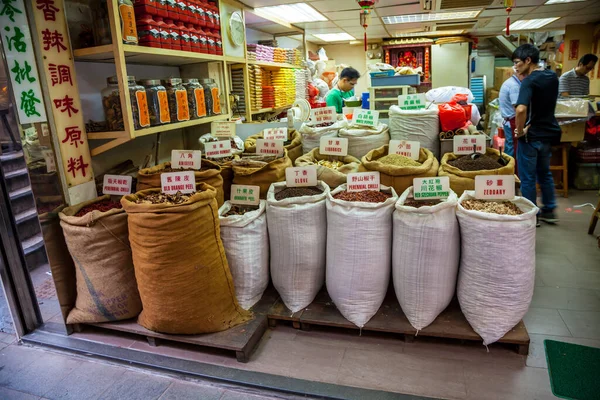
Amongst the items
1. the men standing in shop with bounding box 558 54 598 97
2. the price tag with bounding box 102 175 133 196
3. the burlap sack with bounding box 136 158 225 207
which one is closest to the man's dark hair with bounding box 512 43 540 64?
the burlap sack with bounding box 136 158 225 207

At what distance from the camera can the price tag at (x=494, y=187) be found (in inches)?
78.4

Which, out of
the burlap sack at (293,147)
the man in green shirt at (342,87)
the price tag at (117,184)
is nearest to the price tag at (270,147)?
the burlap sack at (293,147)

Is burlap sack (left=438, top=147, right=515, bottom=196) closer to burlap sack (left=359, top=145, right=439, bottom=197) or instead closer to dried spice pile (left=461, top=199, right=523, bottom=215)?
burlap sack (left=359, top=145, right=439, bottom=197)

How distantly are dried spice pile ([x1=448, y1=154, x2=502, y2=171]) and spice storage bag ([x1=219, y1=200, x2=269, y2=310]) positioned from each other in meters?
1.16

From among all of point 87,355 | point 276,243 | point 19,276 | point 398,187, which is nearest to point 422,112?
point 398,187

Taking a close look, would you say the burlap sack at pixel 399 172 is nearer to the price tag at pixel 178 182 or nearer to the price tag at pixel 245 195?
the price tag at pixel 245 195

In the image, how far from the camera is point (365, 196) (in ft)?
6.91

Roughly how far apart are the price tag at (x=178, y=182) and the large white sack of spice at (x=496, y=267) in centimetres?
135

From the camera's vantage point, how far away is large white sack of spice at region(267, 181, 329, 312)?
2.12 m

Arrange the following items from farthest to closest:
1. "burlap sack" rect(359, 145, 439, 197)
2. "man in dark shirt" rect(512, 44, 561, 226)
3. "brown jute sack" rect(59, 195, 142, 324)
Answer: "man in dark shirt" rect(512, 44, 561, 226)
"burlap sack" rect(359, 145, 439, 197)
"brown jute sack" rect(59, 195, 142, 324)

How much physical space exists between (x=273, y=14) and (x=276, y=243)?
321cm

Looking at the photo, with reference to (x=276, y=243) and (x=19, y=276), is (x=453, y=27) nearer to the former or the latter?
(x=276, y=243)

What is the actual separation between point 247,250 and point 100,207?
0.83m

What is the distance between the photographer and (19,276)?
2.25m
